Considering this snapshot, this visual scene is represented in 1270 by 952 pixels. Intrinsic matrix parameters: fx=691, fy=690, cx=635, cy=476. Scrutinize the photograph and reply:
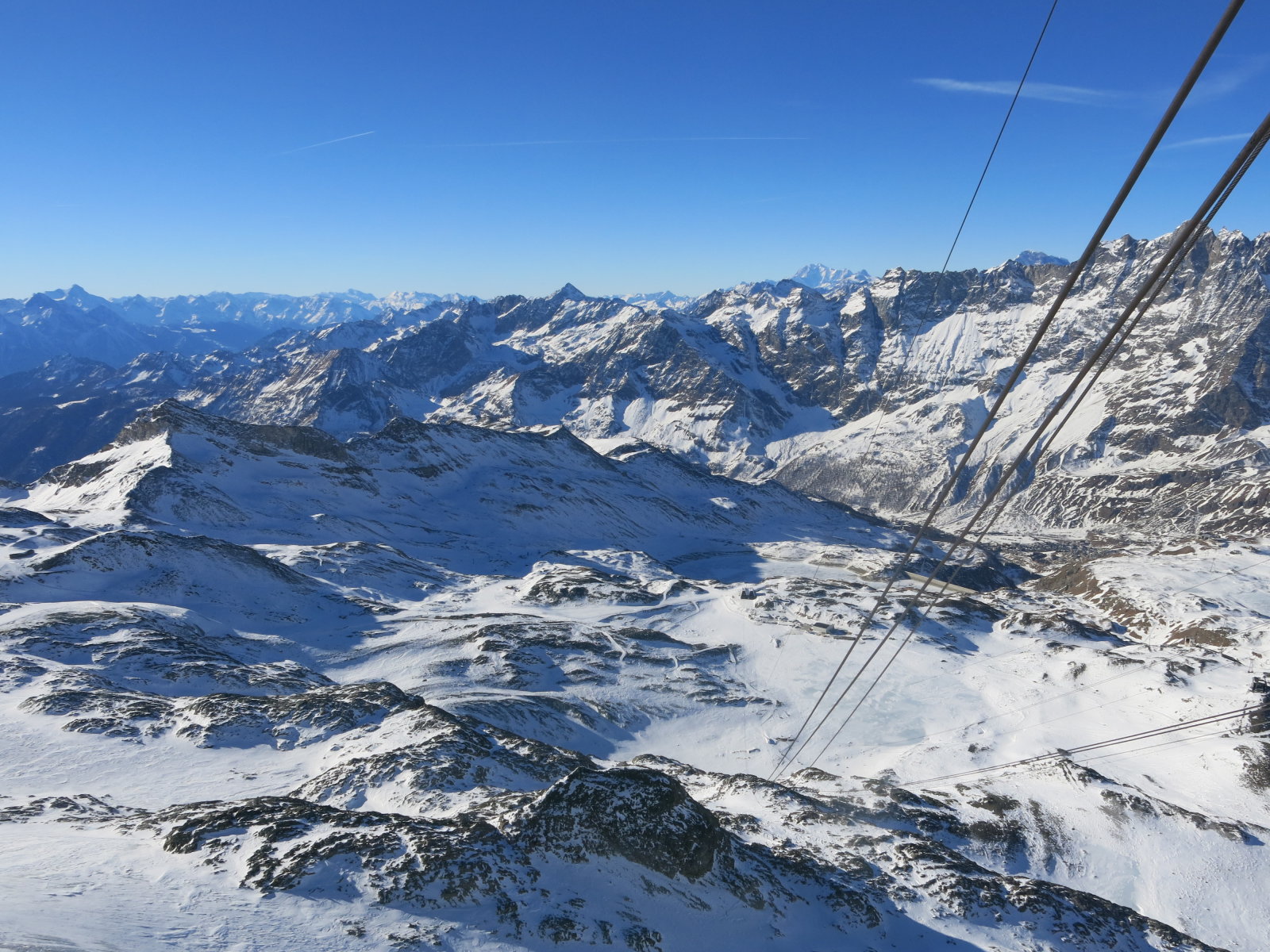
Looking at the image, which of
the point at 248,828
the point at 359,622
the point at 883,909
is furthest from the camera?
the point at 359,622

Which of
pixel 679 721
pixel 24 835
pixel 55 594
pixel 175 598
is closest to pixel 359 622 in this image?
pixel 175 598

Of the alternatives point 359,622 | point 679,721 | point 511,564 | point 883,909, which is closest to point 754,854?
point 883,909

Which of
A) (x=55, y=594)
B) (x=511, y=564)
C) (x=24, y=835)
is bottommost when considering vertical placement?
(x=511, y=564)

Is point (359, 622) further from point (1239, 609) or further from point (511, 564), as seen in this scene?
point (1239, 609)

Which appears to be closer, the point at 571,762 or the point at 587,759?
the point at 571,762

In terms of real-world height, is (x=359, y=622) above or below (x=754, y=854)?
below

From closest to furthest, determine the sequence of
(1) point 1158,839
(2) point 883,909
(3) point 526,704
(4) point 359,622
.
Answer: (2) point 883,909 → (1) point 1158,839 → (3) point 526,704 → (4) point 359,622

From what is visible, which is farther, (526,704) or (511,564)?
(511,564)

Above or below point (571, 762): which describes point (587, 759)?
below
